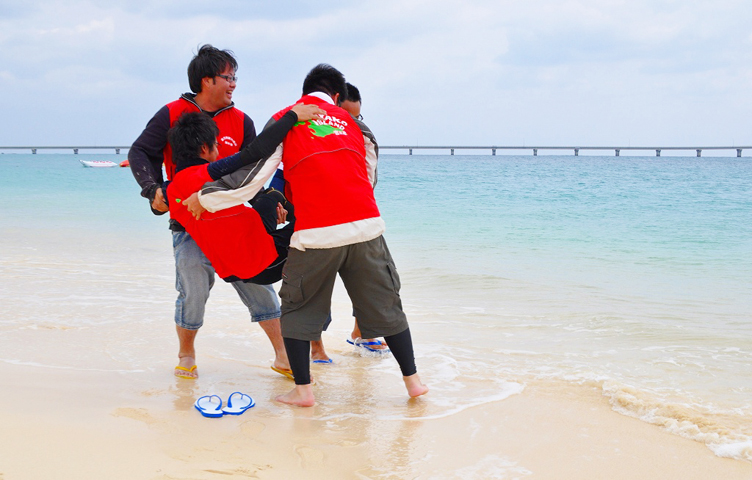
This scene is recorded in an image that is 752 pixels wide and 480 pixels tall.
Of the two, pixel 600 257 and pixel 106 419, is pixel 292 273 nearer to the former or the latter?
pixel 106 419

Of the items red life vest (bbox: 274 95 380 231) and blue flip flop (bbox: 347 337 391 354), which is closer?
red life vest (bbox: 274 95 380 231)

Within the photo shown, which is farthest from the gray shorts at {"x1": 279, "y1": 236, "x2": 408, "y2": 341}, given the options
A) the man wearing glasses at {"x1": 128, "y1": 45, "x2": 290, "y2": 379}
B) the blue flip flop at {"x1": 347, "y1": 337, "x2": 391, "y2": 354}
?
the blue flip flop at {"x1": 347, "y1": 337, "x2": 391, "y2": 354}

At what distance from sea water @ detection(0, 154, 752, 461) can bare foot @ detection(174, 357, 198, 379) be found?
51 centimetres

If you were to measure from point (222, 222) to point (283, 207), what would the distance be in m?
0.36

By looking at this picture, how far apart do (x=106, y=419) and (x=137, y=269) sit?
16.3 feet

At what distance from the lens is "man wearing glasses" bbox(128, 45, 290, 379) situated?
10.7 feet

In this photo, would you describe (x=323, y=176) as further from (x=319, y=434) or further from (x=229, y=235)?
(x=319, y=434)

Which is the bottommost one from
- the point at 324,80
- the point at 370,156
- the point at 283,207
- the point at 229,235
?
the point at 229,235

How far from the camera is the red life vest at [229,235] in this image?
3.01 meters

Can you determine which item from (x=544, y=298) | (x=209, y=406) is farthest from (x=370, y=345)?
(x=544, y=298)

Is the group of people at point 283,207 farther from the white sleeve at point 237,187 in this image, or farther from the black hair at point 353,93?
the black hair at point 353,93

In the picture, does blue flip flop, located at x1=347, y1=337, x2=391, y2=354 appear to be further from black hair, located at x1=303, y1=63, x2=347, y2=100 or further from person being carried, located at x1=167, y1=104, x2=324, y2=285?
black hair, located at x1=303, y1=63, x2=347, y2=100

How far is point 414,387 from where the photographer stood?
3111 millimetres

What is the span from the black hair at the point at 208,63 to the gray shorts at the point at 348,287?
40.6 inches
